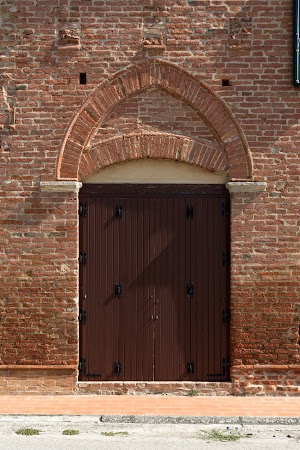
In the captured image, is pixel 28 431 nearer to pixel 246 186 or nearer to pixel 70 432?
pixel 70 432

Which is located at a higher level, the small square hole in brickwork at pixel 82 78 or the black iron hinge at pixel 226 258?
the small square hole in brickwork at pixel 82 78

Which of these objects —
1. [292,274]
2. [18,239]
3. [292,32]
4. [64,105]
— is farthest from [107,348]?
[292,32]

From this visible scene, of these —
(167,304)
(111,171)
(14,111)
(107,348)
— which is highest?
(14,111)

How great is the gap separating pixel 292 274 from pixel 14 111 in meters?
4.36

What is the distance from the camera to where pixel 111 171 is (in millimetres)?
9602

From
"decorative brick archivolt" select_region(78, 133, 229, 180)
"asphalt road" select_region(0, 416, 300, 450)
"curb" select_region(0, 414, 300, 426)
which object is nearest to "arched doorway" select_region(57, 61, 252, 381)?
A: "decorative brick archivolt" select_region(78, 133, 229, 180)

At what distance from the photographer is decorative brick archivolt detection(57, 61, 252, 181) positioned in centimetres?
948

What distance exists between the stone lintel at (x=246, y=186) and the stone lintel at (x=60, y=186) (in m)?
2.07

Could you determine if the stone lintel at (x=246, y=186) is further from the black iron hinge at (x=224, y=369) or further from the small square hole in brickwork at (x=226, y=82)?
the black iron hinge at (x=224, y=369)

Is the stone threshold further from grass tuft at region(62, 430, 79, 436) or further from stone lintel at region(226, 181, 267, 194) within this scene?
stone lintel at region(226, 181, 267, 194)

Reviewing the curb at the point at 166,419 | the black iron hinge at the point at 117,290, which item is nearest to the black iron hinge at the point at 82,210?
the black iron hinge at the point at 117,290

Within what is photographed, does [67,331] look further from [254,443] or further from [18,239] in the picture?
[254,443]

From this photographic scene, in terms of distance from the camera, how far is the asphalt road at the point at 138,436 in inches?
290

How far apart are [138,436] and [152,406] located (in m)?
1.08
